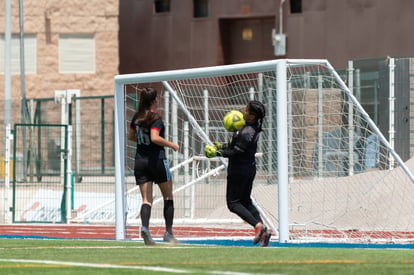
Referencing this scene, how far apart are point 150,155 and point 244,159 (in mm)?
1084

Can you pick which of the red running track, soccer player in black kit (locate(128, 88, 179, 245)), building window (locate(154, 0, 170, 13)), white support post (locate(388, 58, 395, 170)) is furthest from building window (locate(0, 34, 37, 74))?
soccer player in black kit (locate(128, 88, 179, 245))

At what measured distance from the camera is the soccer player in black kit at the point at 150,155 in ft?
47.0

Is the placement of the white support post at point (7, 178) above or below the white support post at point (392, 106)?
below

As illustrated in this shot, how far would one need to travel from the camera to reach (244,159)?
47.6ft

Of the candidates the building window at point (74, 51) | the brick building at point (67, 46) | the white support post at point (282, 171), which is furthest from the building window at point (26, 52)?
the white support post at point (282, 171)

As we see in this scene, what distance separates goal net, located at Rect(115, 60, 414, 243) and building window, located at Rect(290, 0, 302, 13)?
15.7 m

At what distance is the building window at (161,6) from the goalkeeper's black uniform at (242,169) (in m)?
26.3

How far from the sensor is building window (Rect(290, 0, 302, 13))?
122ft

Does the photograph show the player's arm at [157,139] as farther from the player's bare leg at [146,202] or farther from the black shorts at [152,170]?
the player's bare leg at [146,202]

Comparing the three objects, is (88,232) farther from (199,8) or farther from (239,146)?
(199,8)

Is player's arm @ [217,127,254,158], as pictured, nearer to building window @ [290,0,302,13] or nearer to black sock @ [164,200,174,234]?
black sock @ [164,200,174,234]

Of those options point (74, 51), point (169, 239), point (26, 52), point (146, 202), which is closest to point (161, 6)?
point (74, 51)

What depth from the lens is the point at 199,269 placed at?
32.3 feet

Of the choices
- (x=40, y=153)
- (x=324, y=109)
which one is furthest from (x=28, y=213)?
(x=324, y=109)
